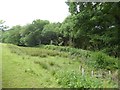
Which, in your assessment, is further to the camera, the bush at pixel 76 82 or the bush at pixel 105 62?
the bush at pixel 105 62

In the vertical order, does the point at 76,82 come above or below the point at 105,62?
below

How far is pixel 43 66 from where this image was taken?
10.8 m

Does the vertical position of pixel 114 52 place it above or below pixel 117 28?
below

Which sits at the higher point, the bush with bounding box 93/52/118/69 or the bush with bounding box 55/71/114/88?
the bush with bounding box 93/52/118/69

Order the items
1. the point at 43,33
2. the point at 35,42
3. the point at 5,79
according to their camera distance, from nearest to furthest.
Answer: the point at 5,79 < the point at 35,42 < the point at 43,33

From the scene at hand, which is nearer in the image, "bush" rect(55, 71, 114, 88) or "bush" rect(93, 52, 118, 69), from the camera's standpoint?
"bush" rect(55, 71, 114, 88)

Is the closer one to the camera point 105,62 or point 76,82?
point 76,82

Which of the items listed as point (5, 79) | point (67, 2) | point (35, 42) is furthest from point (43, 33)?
point (5, 79)

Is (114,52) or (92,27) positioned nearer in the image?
(114,52)

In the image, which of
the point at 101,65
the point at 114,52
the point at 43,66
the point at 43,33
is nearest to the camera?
the point at 43,66

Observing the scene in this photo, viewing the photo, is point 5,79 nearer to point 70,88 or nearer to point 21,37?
point 70,88

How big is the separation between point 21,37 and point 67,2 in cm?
906

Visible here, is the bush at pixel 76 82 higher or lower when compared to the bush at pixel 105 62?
lower

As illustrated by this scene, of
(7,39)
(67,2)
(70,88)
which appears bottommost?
(70,88)
